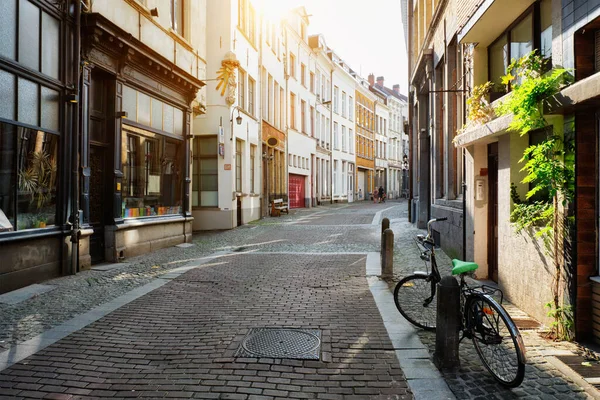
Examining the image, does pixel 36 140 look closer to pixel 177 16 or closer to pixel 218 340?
pixel 218 340

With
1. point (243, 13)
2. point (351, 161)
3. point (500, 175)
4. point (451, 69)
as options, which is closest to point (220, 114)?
point (243, 13)

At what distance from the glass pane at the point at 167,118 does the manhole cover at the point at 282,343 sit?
868 cm

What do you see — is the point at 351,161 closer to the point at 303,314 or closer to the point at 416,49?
the point at 416,49

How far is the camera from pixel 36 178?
26.7ft

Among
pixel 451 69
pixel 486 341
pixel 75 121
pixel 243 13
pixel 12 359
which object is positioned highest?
pixel 243 13

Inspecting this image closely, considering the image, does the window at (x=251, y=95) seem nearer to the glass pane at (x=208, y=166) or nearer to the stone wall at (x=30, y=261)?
the glass pane at (x=208, y=166)

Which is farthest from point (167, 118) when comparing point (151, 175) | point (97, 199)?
point (97, 199)

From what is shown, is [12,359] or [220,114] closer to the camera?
[12,359]

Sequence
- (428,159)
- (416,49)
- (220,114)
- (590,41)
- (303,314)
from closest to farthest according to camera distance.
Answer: (590,41) < (303,314) < (428,159) < (220,114) < (416,49)

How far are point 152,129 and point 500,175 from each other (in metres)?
8.25

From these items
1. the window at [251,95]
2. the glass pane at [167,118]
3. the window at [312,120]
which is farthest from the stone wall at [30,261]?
→ the window at [312,120]

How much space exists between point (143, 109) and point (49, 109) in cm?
345

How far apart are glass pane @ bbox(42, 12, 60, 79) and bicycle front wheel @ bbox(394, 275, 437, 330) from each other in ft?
22.2

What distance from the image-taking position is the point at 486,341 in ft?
13.8
